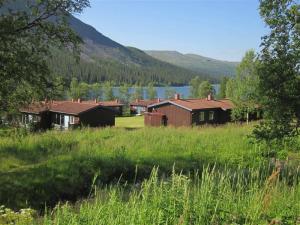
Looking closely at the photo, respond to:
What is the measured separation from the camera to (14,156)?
15383mm

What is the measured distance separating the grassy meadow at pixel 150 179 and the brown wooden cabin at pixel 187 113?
27.7 m

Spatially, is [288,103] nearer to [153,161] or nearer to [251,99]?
[251,99]

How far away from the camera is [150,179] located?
5152 mm

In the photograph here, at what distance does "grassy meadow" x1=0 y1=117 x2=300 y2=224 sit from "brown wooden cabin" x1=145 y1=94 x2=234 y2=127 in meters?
27.7

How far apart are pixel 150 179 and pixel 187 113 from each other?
45.9 m

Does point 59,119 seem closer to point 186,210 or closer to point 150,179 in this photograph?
point 150,179

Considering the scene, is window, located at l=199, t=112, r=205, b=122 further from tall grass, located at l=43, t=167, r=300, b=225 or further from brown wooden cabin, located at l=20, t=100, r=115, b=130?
tall grass, located at l=43, t=167, r=300, b=225

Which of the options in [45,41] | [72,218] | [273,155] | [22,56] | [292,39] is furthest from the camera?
[273,155]

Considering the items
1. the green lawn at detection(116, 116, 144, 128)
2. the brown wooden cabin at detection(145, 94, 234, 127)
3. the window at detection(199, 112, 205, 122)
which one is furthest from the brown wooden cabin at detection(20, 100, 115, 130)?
the window at detection(199, 112, 205, 122)

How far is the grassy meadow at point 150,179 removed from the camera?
189 inches

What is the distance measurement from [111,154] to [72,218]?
10.4m

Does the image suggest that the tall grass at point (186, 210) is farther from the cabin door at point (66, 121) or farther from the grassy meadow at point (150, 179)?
the cabin door at point (66, 121)

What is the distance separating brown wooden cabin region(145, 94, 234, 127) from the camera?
50847 millimetres

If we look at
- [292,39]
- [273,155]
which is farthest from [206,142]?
[292,39]
